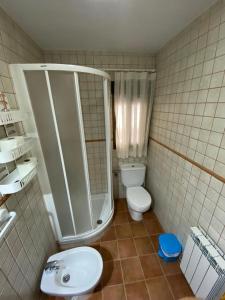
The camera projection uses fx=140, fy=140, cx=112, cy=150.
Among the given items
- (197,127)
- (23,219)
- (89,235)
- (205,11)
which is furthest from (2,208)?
(205,11)

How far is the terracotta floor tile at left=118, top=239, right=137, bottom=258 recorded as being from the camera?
163 cm

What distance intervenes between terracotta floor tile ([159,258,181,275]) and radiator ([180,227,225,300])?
0.62 ft

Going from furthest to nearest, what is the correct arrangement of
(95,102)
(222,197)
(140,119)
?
1. (140,119)
2. (95,102)
3. (222,197)

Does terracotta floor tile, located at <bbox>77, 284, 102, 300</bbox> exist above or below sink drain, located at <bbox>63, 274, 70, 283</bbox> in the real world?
below

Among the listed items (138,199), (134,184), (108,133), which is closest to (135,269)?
(138,199)

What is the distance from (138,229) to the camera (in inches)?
76.2

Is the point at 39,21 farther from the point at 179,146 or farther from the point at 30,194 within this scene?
the point at 179,146

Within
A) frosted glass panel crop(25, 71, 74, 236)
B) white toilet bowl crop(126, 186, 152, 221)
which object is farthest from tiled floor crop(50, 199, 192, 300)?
frosted glass panel crop(25, 71, 74, 236)

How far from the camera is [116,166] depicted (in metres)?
2.29

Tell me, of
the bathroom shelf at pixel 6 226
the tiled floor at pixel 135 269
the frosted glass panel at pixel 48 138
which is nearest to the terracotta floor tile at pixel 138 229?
the tiled floor at pixel 135 269

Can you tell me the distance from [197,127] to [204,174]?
400 mm

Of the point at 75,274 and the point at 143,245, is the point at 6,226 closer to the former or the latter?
the point at 75,274

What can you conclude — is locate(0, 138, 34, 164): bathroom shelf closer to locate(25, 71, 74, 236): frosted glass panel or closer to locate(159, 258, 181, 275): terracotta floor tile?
locate(25, 71, 74, 236): frosted glass panel

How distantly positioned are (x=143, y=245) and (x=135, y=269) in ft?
0.96
